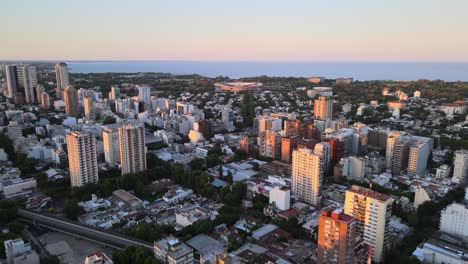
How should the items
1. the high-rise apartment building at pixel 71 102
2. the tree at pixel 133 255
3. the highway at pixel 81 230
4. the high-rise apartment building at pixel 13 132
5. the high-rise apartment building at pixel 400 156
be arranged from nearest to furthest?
1. the tree at pixel 133 255
2. the highway at pixel 81 230
3. the high-rise apartment building at pixel 400 156
4. the high-rise apartment building at pixel 13 132
5. the high-rise apartment building at pixel 71 102

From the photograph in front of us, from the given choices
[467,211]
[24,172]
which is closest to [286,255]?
[467,211]

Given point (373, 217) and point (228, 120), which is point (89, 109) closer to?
point (228, 120)

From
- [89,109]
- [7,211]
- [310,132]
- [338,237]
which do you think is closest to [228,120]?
[310,132]

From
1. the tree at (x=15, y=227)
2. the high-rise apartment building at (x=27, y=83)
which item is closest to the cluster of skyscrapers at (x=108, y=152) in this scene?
the tree at (x=15, y=227)

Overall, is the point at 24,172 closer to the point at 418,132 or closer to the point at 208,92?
the point at 418,132

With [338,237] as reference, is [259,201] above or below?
below

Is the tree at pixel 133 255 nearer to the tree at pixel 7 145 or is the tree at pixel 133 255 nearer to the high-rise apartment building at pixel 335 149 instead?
the high-rise apartment building at pixel 335 149

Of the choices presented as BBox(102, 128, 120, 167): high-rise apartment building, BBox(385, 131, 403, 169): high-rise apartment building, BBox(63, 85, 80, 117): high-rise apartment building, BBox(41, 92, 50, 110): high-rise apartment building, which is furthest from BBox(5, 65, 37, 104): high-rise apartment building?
BBox(385, 131, 403, 169): high-rise apartment building
